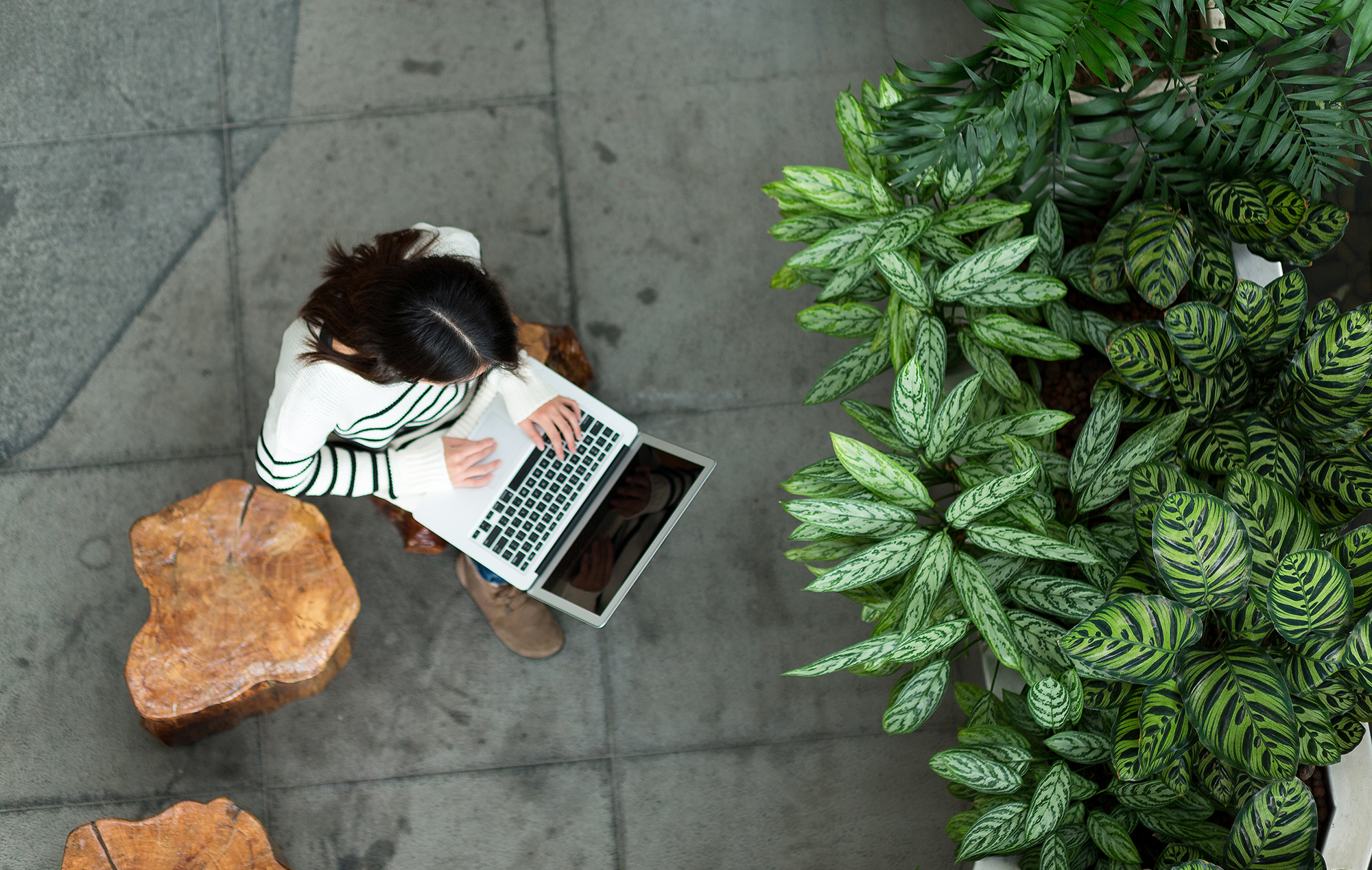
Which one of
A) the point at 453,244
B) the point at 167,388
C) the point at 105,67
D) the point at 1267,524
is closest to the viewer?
the point at 1267,524

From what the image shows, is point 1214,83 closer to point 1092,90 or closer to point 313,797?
point 1092,90

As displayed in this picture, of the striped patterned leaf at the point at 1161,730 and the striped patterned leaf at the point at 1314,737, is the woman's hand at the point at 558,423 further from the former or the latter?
the striped patterned leaf at the point at 1314,737

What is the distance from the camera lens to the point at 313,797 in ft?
6.52

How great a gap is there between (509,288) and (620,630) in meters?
0.92

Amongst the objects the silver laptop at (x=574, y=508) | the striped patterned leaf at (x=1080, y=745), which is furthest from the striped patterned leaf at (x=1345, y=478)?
the silver laptop at (x=574, y=508)

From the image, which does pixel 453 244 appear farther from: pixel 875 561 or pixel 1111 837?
pixel 1111 837

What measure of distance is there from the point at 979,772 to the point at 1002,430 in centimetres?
51

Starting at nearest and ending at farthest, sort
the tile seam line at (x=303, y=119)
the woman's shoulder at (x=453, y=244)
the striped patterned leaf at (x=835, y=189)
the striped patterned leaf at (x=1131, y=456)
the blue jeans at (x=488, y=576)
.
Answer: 1. the striped patterned leaf at (x=1131, y=456)
2. the striped patterned leaf at (x=835, y=189)
3. the woman's shoulder at (x=453, y=244)
4. the blue jeans at (x=488, y=576)
5. the tile seam line at (x=303, y=119)

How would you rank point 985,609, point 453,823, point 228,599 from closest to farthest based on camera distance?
point 985,609
point 228,599
point 453,823

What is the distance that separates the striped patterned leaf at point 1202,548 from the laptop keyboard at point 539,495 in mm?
1010

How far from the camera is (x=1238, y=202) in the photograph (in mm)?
1361

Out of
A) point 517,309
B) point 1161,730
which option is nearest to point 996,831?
point 1161,730

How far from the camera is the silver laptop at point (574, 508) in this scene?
1.62 metres

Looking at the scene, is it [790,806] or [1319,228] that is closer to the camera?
[1319,228]
